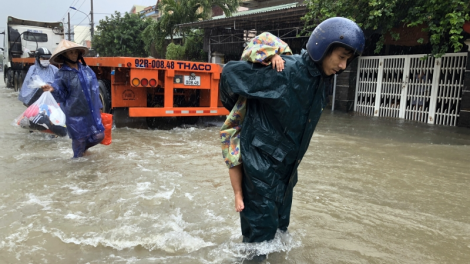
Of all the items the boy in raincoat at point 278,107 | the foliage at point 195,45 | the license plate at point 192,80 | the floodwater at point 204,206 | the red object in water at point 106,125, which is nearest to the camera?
the boy in raincoat at point 278,107

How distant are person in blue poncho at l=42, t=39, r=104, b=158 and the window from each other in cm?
1202

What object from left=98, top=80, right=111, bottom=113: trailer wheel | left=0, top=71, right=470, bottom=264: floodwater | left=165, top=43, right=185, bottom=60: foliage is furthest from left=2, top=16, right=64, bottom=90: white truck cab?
left=0, top=71, right=470, bottom=264: floodwater

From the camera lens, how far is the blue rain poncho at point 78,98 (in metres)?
4.34

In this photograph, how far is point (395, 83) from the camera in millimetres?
10039

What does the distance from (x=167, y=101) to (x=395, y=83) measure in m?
6.51

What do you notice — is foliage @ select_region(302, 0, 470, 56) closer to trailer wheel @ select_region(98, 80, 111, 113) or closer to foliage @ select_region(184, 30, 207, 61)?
trailer wheel @ select_region(98, 80, 111, 113)

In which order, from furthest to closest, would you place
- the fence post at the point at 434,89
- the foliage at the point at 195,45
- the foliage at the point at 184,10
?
the foliage at the point at 195,45 < the foliage at the point at 184,10 < the fence post at the point at 434,89

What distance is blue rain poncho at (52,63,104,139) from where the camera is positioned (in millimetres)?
4340

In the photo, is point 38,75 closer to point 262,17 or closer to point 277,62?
point 277,62

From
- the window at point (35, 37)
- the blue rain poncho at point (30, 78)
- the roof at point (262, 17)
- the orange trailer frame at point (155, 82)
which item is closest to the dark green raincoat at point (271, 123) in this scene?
the orange trailer frame at point (155, 82)

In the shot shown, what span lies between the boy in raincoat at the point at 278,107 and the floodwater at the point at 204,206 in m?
0.32

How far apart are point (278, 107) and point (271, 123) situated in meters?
0.11

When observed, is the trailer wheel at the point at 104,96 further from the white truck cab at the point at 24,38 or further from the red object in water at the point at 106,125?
the white truck cab at the point at 24,38

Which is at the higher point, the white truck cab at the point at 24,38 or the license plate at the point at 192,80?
the white truck cab at the point at 24,38
